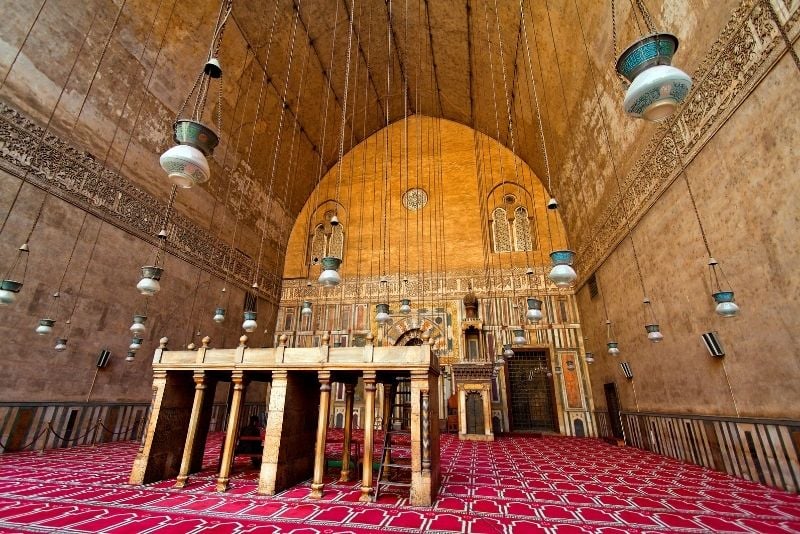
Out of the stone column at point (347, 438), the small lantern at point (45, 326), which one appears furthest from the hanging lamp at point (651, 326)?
the small lantern at point (45, 326)

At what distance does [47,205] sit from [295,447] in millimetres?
6169

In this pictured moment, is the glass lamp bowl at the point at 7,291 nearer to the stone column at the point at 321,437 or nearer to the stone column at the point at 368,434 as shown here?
the stone column at the point at 321,437

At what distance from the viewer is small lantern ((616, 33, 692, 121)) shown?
193 cm

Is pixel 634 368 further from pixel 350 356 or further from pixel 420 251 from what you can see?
pixel 420 251

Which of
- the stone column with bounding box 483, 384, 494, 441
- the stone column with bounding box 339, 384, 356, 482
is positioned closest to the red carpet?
the stone column with bounding box 339, 384, 356, 482

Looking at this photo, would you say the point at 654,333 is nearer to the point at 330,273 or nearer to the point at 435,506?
the point at 435,506

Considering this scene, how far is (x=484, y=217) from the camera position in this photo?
41.3 ft

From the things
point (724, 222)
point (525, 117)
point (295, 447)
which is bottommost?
point (295, 447)

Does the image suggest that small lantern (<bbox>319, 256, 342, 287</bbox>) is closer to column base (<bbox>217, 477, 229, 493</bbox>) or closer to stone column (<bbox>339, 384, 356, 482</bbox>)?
stone column (<bbox>339, 384, 356, 482</bbox>)

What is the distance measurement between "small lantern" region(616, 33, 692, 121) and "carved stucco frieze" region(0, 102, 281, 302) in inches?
337

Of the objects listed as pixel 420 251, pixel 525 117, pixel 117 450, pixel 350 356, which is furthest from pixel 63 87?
pixel 525 117

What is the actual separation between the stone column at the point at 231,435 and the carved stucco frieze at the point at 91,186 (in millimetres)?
5379

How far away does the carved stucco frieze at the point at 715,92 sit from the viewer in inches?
151

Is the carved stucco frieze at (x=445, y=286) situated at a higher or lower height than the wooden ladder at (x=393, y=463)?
higher
